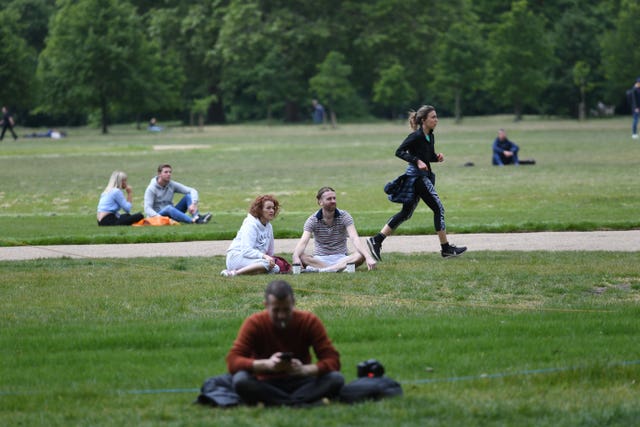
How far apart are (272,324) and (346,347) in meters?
1.78

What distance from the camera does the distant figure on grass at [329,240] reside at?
13.4 metres

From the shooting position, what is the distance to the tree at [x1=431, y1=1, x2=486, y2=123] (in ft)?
254

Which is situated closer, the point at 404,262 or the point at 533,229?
the point at 404,262

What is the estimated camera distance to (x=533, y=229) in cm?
1786

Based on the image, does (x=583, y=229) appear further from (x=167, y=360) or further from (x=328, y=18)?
(x=328, y=18)

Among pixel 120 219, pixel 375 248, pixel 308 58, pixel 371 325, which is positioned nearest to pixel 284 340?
pixel 371 325

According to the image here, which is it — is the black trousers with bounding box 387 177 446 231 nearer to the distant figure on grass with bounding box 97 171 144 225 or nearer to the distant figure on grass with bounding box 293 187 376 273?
the distant figure on grass with bounding box 293 187 376 273

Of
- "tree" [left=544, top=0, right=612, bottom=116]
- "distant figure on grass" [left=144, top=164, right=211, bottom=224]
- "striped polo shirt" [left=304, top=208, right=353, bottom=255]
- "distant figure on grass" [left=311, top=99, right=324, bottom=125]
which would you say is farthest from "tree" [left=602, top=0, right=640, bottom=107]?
"striped polo shirt" [left=304, top=208, right=353, bottom=255]

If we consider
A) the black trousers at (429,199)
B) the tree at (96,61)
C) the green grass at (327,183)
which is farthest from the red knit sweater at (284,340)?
the tree at (96,61)

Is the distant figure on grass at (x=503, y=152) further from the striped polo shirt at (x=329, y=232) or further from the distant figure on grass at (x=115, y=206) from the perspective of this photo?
the striped polo shirt at (x=329, y=232)

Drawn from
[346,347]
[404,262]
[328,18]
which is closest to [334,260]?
[404,262]

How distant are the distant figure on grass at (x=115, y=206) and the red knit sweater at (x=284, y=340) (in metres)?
13.1

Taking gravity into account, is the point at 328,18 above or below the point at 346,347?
above

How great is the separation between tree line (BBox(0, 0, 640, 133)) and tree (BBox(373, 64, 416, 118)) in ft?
0.32
